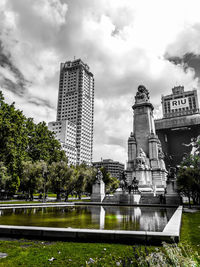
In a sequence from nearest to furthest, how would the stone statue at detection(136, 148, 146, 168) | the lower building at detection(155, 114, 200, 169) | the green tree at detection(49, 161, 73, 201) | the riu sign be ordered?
1. the green tree at detection(49, 161, 73, 201)
2. the stone statue at detection(136, 148, 146, 168)
3. the lower building at detection(155, 114, 200, 169)
4. the riu sign

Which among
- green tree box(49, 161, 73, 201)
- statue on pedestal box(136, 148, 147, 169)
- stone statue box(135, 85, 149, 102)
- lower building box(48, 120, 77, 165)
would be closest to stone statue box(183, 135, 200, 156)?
stone statue box(135, 85, 149, 102)

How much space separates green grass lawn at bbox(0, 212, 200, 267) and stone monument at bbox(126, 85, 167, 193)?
100ft

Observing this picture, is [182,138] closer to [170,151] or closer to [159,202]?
[170,151]

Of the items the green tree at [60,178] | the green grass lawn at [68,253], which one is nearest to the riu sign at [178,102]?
the green tree at [60,178]

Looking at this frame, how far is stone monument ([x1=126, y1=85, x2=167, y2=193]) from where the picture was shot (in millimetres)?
39184

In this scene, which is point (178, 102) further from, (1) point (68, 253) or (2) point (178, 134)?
(1) point (68, 253)

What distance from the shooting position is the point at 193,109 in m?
104

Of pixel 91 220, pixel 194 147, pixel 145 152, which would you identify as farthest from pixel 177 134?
pixel 91 220

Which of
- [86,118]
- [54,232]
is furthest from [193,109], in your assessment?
[54,232]

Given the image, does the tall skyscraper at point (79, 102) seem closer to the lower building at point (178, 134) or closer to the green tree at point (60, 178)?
the lower building at point (178, 134)

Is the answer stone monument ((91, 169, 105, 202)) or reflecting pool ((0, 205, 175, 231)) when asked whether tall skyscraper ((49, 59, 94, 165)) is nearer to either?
stone monument ((91, 169, 105, 202))

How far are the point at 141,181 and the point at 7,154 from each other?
82.3 feet

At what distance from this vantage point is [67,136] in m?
103

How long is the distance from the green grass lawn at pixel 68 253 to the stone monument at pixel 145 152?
30518 millimetres
